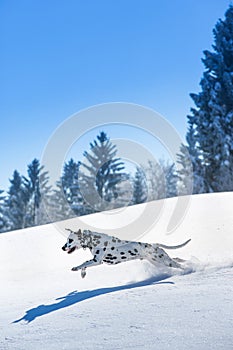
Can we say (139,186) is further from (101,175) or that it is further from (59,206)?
(59,206)

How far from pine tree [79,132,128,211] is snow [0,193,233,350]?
17.7 m

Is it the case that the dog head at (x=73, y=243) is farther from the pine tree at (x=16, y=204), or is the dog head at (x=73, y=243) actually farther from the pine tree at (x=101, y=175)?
the pine tree at (x=16, y=204)

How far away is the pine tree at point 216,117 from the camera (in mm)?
20531

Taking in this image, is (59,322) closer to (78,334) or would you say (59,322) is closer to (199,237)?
(78,334)

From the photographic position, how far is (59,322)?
181 inches

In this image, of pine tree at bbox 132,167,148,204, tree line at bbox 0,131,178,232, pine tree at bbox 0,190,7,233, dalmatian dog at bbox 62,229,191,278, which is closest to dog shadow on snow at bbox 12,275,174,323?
dalmatian dog at bbox 62,229,191,278

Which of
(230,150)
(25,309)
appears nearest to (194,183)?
(230,150)

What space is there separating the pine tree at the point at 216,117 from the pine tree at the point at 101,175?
31.2ft

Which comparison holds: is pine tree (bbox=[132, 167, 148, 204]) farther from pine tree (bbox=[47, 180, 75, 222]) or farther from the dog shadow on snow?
the dog shadow on snow

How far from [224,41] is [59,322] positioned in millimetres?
22491

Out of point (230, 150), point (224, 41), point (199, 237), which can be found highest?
point (224, 41)

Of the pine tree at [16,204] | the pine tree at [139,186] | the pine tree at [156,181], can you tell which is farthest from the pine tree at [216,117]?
the pine tree at [16,204]

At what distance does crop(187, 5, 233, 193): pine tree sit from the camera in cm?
2053

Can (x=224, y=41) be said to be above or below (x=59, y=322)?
above
